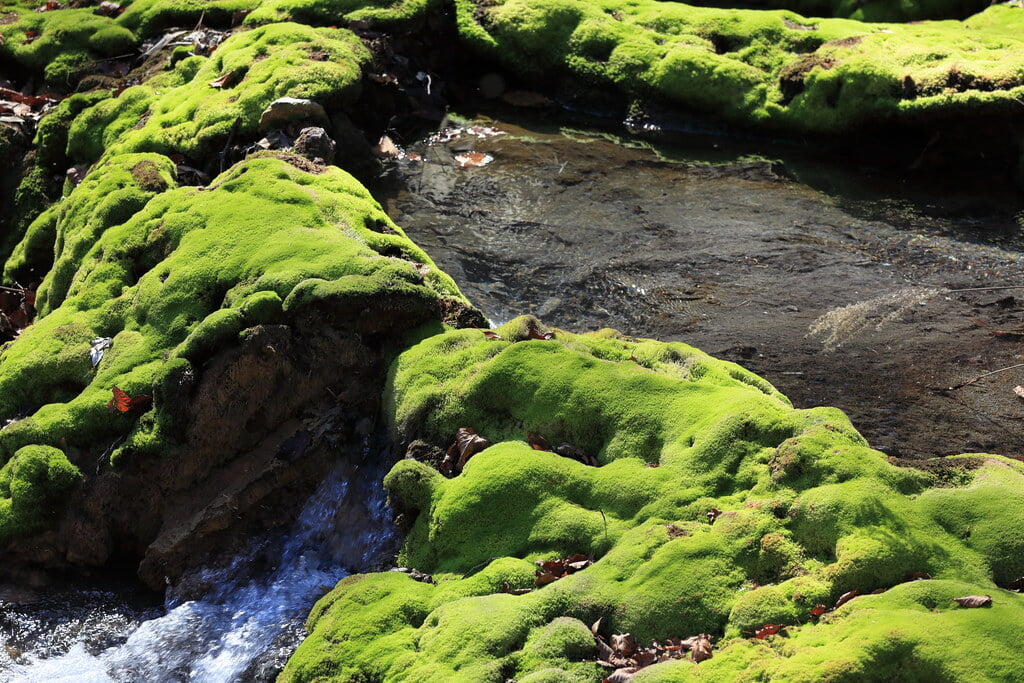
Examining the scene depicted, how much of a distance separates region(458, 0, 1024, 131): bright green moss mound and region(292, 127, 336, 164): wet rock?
6.11 metres

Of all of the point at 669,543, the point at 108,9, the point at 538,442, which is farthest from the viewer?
the point at 108,9

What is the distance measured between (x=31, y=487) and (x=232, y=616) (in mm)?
2219

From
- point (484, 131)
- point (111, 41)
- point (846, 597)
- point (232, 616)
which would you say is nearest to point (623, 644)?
point (846, 597)

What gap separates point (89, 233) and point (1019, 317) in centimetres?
1053

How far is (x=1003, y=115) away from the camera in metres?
13.7

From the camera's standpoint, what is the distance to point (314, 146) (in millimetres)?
12078

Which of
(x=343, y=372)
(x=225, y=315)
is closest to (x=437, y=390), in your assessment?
(x=343, y=372)

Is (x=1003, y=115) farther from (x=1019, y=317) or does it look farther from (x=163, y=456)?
(x=163, y=456)

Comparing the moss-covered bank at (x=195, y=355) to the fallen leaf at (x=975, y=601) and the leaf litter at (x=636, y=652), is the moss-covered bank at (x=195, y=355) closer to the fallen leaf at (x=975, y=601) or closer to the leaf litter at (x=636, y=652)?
the leaf litter at (x=636, y=652)

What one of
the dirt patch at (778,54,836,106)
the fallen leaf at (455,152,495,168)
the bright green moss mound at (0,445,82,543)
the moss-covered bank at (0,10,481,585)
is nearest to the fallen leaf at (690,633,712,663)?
the moss-covered bank at (0,10,481,585)

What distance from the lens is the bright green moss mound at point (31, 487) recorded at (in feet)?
25.3

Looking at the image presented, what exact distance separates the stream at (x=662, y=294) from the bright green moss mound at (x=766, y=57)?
103 cm

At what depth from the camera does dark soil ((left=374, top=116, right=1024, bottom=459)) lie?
928 centimetres

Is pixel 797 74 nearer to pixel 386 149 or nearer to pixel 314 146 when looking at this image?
pixel 386 149
